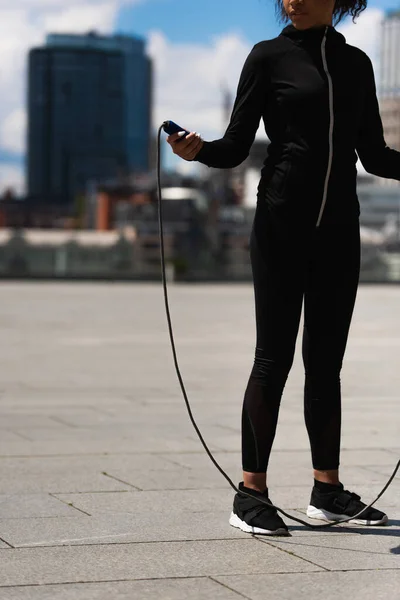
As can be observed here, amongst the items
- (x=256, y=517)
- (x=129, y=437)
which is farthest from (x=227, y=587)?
(x=129, y=437)

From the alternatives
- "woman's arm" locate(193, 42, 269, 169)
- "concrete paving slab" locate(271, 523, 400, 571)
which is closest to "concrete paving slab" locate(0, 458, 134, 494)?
"concrete paving slab" locate(271, 523, 400, 571)

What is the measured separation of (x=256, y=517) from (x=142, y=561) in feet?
1.76

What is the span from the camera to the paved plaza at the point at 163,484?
3301 millimetres

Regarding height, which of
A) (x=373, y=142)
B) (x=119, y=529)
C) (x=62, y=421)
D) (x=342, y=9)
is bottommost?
(x=62, y=421)

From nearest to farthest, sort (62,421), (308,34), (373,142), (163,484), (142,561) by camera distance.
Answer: (142,561), (308,34), (373,142), (163,484), (62,421)

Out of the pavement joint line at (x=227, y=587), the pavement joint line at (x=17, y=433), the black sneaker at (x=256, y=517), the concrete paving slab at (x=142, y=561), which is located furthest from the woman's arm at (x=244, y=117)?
the pavement joint line at (x=17, y=433)

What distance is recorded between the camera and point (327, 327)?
403cm

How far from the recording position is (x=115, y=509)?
4.36m

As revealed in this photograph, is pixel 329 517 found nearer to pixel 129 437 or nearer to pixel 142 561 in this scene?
pixel 142 561

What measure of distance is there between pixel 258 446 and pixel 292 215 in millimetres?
737

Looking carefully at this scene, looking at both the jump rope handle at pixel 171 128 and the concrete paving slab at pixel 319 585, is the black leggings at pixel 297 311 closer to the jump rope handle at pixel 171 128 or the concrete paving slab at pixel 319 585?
the jump rope handle at pixel 171 128

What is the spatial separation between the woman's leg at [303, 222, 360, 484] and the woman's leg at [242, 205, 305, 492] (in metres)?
0.06

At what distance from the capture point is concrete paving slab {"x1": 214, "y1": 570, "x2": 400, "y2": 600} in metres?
3.13

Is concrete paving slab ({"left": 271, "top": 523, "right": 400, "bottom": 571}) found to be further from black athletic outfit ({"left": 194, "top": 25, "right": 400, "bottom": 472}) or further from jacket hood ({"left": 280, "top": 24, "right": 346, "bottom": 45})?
jacket hood ({"left": 280, "top": 24, "right": 346, "bottom": 45})
